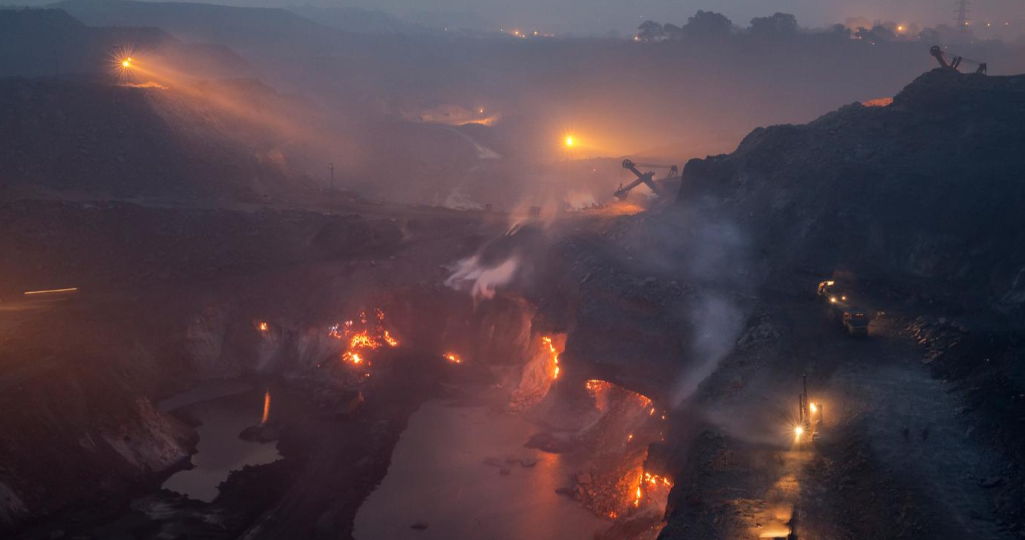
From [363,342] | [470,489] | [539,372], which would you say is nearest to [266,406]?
[363,342]

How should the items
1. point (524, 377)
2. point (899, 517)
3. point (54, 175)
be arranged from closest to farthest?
point (899, 517), point (524, 377), point (54, 175)

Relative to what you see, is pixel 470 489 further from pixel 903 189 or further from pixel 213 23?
pixel 213 23

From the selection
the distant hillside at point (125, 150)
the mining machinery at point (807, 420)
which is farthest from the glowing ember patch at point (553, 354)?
the distant hillside at point (125, 150)

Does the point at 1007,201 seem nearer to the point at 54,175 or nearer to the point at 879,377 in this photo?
the point at 879,377

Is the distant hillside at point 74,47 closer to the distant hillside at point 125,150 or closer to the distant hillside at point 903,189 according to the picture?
the distant hillside at point 125,150

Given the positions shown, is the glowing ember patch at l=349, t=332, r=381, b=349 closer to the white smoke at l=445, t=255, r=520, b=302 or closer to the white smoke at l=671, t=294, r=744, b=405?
the white smoke at l=445, t=255, r=520, b=302

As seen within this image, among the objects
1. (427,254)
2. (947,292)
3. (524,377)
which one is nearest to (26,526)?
(524,377)
